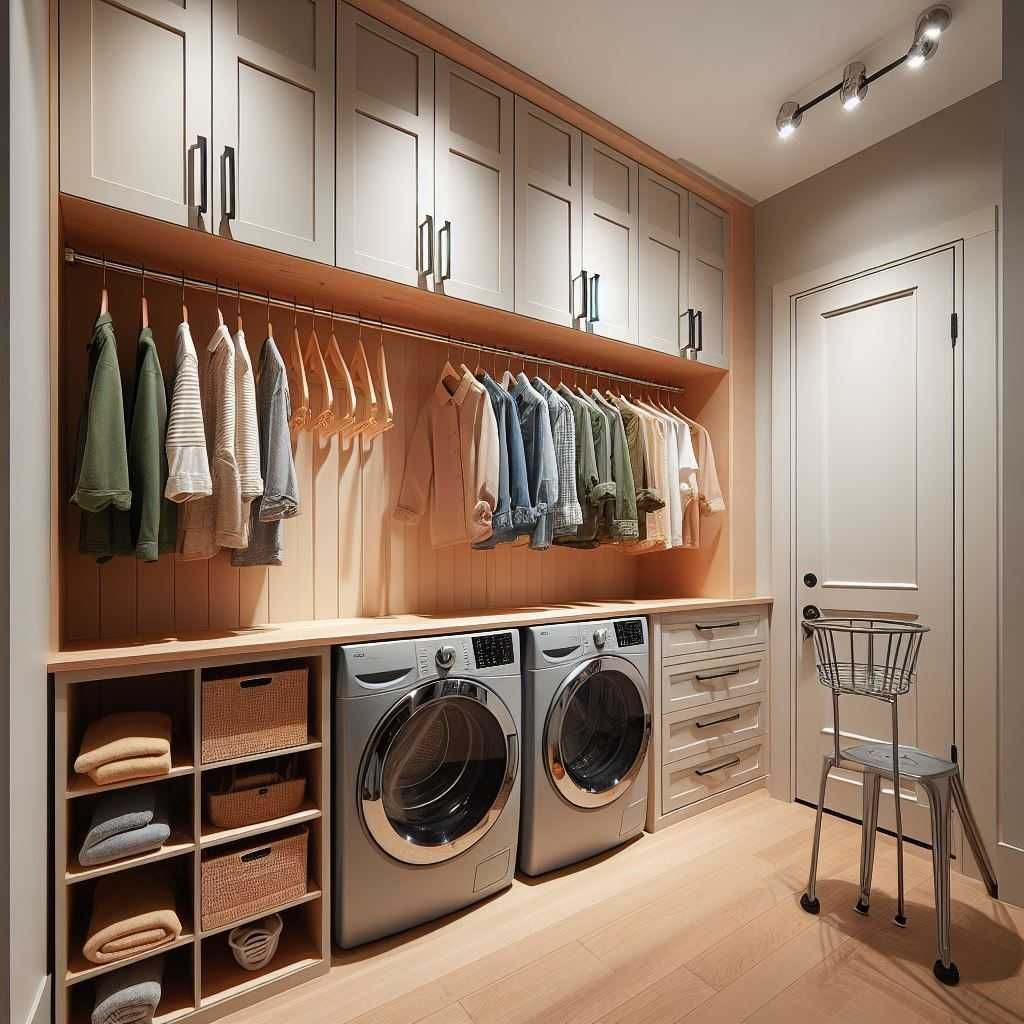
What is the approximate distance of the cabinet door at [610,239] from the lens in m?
2.50

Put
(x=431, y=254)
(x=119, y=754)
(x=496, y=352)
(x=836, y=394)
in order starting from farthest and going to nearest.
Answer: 1. (x=836, y=394)
2. (x=496, y=352)
3. (x=431, y=254)
4. (x=119, y=754)

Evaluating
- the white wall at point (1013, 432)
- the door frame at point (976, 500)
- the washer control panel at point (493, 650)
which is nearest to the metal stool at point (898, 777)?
the white wall at point (1013, 432)

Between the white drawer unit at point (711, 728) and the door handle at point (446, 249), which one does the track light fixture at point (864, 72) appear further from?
the white drawer unit at point (711, 728)

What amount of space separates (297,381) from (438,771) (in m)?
1.34

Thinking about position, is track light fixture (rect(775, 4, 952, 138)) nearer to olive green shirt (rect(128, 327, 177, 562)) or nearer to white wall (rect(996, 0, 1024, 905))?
white wall (rect(996, 0, 1024, 905))

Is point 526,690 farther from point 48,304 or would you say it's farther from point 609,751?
point 48,304

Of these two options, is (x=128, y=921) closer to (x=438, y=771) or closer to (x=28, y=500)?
(x=438, y=771)

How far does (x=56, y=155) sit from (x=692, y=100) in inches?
→ 82.9

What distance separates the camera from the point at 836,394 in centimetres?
278

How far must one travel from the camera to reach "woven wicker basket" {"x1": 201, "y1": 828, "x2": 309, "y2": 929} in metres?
1.59

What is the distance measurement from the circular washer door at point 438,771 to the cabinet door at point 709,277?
1.87m

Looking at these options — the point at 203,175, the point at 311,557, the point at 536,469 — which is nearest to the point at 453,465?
the point at 536,469

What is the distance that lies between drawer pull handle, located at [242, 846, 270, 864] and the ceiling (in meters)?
2.50

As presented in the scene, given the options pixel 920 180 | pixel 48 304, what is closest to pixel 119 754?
pixel 48 304
